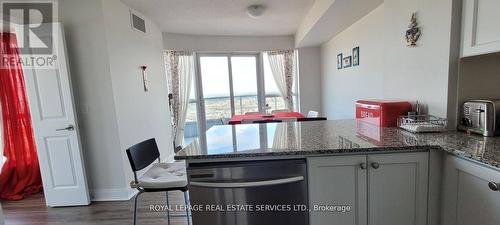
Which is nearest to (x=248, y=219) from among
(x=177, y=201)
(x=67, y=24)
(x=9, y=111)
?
(x=177, y=201)

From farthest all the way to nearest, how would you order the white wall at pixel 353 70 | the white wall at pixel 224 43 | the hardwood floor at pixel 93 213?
1. the white wall at pixel 224 43
2. the white wall at pixel 353 70
3. the hardwood floor at pixel 93 213

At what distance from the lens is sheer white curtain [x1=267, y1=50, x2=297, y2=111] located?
5.02 m

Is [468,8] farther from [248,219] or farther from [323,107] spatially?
[323,107]

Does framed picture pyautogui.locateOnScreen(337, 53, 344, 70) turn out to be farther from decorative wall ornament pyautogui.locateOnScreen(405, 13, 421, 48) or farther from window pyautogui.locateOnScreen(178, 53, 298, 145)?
decorative wall ornament pyautogui.locateOnScreen(405, 13, 421, 48)

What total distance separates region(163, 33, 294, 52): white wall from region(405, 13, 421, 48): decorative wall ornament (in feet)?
11.4

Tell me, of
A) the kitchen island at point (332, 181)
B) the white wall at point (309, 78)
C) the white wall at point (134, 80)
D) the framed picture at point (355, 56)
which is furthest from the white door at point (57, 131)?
the white wall at point (309, 78)

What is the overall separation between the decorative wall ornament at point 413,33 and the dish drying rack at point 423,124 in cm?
53

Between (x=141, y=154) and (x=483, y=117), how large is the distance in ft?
7.26

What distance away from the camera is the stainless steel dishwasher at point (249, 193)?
120cm

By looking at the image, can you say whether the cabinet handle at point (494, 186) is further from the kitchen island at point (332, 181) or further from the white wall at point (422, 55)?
the white wall at point (422, 55)

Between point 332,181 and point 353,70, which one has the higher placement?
point 353,70

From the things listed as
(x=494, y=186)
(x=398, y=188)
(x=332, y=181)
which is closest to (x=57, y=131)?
(x=332, y=181)

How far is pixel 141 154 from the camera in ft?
5.59

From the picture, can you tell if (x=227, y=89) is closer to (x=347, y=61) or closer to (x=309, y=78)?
(x=309, y=78)
